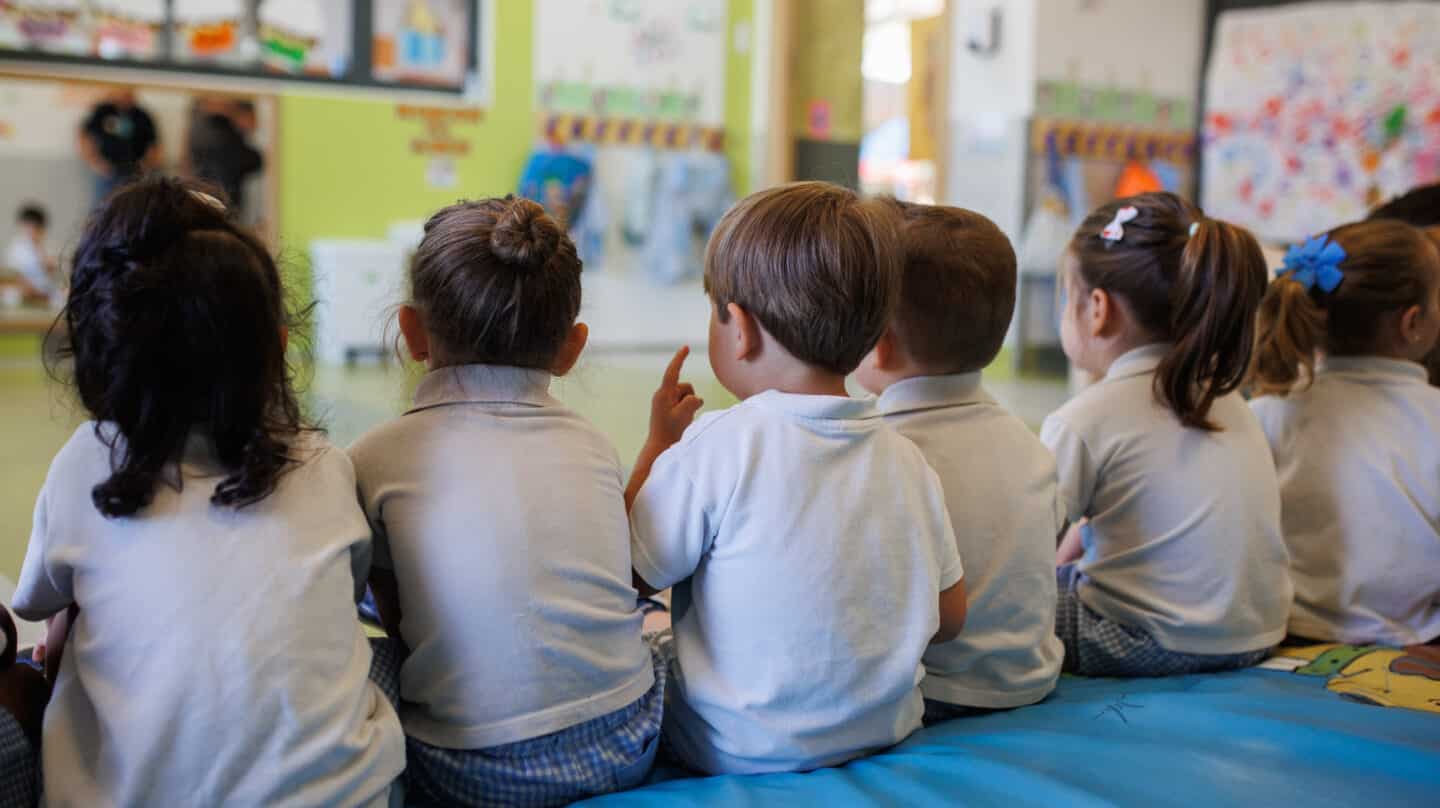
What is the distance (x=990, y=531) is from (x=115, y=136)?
494 cm

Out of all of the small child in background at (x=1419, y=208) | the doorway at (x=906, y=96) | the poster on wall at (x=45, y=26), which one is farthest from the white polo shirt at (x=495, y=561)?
the poster on wall at (x=45, y=26)

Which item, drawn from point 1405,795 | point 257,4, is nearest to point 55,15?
point 257,4

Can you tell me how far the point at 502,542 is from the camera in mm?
1045

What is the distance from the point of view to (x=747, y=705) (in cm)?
111

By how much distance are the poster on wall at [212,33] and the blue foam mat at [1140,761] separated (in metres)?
5.23

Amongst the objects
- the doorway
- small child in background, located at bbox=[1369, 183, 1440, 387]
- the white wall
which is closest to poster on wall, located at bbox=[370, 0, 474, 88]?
the doorway

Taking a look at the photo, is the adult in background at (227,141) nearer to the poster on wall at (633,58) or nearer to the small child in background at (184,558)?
the poster on wall at (633,58)

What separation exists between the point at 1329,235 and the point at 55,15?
523 cm

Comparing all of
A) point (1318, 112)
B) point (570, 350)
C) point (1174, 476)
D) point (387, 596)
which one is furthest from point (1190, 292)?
point (1318, 112)

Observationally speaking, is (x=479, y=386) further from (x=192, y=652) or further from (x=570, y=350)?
(x=192, y=652)

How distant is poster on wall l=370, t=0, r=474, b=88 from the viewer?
5.92 meters

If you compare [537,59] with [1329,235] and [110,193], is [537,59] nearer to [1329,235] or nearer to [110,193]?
[1329,235]

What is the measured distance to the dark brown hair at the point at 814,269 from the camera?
1124 mm

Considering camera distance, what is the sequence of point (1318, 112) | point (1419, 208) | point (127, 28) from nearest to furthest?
point (1419, 208), point (127, 28), point (1318, 112)
